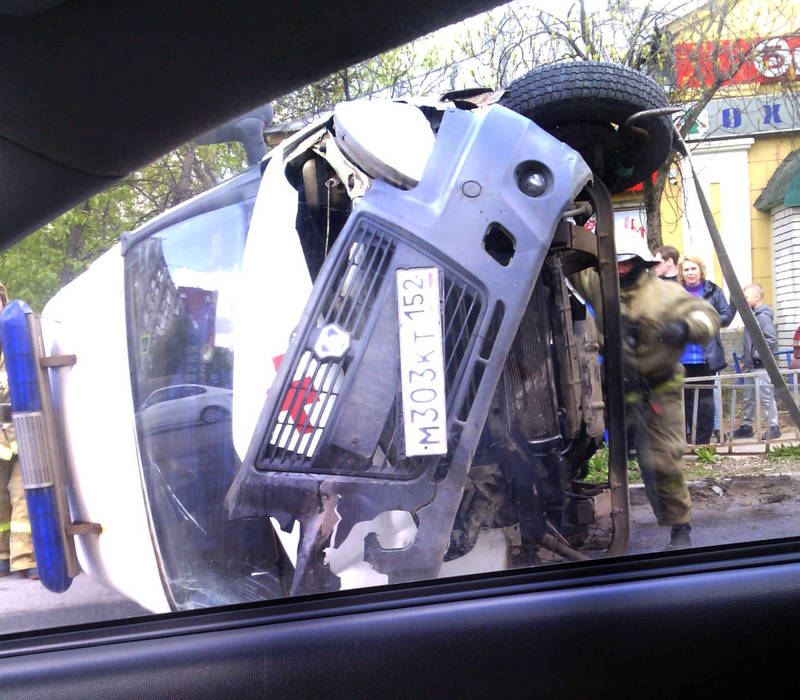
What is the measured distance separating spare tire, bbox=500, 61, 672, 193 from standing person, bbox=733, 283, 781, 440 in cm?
51

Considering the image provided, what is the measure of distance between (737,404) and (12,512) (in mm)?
2080

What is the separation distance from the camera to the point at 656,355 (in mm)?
2441

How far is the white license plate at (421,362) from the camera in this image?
77.9 inches

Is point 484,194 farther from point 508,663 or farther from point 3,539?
point 3,539

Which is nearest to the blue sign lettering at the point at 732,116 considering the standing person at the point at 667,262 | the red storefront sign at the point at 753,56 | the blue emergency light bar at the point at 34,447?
the red storefront sign at the point at 753,56

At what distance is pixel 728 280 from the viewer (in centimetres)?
225

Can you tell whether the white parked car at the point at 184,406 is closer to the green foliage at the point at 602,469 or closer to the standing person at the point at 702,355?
the green foliage at the point at 602,469

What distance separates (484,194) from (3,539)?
1.58 m

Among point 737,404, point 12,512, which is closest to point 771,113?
point 737,404

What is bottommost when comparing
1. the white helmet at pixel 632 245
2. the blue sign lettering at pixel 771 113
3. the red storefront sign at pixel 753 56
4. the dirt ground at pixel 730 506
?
the dirt ground at pixel 730 506

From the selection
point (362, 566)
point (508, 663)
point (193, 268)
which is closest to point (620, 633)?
point (508, 663)

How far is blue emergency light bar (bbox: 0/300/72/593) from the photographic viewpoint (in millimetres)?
2123

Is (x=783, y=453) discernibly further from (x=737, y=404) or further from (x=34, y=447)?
(x=34, y=447)

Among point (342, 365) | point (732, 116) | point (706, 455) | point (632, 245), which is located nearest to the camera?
point (342, 365)
